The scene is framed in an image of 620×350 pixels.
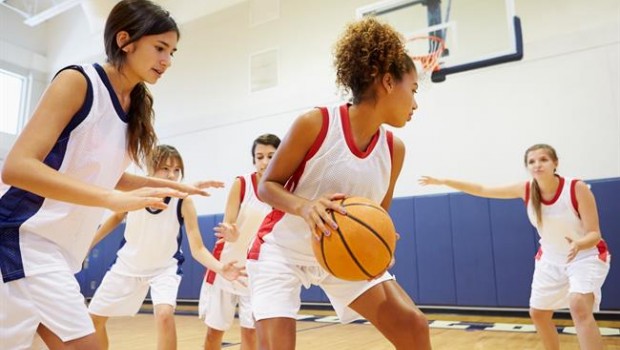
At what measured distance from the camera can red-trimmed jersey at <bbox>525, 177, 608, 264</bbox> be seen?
334cm

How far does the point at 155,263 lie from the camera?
3162mm

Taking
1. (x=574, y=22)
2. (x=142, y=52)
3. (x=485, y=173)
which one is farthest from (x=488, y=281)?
(x=142, y=52)

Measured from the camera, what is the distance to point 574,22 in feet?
17.9

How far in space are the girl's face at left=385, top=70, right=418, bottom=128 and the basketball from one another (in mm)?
453

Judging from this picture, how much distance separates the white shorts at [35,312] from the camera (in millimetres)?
1292

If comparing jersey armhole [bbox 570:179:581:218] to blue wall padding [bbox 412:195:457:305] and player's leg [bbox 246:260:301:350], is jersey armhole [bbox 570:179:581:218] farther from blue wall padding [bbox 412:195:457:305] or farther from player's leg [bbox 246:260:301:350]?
player's leg [bbox 246:260:301:350]

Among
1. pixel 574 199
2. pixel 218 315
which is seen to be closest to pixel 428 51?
pixel 574 199

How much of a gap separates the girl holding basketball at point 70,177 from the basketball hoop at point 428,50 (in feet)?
14.3

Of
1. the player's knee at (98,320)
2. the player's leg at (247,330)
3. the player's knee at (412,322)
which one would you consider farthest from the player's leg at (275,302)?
the player's knee at (98,320)

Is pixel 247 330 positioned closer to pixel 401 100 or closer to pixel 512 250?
pixel 401 100

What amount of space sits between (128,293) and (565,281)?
3012 millimetres

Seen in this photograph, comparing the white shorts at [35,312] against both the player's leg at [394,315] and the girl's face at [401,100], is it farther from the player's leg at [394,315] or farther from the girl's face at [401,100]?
the girl's face at [401,100]

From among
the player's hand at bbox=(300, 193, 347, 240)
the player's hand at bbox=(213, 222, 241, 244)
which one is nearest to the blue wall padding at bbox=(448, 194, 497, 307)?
the player's hand at bbox=(213, 222, 241, 244)

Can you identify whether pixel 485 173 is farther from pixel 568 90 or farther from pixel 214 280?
pixel 214 280
